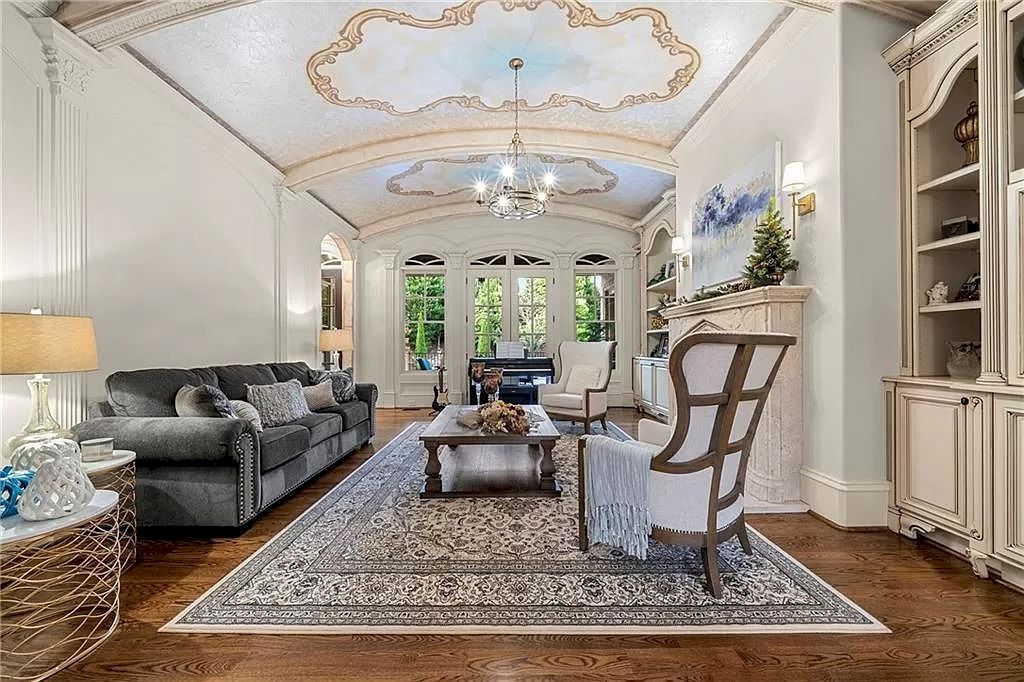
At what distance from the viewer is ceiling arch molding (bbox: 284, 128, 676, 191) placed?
5203mm

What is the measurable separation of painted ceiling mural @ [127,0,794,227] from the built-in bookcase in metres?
1.13

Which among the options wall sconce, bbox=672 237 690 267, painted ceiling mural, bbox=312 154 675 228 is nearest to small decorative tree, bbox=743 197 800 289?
wall sconce, bbox=672 237 690 267

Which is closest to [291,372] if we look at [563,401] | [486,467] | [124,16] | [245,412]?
[245,412]

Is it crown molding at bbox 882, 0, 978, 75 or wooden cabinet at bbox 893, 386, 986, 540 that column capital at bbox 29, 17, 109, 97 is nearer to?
crown molding at bbox 882, 0, 978, 75

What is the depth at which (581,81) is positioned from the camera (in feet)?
13.8

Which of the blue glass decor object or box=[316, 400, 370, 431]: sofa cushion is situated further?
box=[316, 400, 370, 431]: sofa cushion

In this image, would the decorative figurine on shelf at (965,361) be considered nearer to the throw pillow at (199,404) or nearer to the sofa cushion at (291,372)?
the throw pillow at (199,404)

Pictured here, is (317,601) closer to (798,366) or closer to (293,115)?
(798,366)

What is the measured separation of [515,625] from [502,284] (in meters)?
6.86

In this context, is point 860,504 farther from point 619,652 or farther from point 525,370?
point 525,370

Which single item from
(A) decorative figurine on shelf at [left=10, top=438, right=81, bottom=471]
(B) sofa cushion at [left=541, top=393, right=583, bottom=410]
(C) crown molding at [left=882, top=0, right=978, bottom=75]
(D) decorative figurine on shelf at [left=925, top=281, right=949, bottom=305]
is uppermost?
(C) crown molding at [left=882, top=0, right=978, bottom=75]

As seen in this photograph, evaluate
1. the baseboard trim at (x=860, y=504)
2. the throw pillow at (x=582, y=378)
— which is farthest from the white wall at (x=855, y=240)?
the throw pillow at (x=582, y=378)

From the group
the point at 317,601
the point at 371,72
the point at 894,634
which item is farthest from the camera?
the point at 371,72

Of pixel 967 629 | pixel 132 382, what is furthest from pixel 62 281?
pixel 967 629
